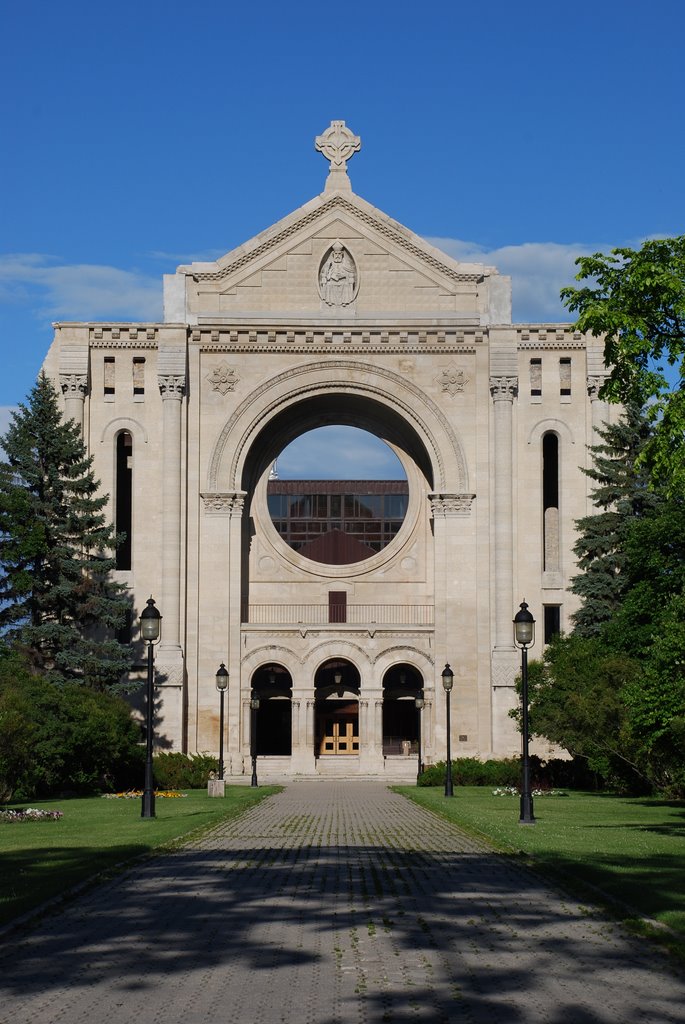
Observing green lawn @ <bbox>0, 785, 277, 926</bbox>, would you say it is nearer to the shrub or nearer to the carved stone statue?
the shrub

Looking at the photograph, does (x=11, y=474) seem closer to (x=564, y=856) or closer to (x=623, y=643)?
(x=623, y=643)

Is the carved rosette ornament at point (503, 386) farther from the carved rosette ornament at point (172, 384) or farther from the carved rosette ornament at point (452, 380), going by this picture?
the carved rosette ornament at point (172, 384)

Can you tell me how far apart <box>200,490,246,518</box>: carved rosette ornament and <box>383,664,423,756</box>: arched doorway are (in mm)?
9714

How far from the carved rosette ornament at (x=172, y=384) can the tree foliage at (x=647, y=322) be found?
3288cm

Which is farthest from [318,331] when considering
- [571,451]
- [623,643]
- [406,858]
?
[406,858]

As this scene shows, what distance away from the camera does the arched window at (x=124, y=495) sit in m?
61.2

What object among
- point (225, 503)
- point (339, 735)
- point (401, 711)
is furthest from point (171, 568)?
point (401, 711)

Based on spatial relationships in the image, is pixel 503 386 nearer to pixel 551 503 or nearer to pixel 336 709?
pixel 551 503

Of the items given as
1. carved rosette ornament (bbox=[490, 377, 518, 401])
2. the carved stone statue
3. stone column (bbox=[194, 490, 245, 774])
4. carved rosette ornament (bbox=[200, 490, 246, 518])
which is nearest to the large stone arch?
carved rosette ornament (bbox=[200, 490, 246, 518])

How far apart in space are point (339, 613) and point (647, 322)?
121 ft

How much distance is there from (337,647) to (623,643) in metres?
17.9

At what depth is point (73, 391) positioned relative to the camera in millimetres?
60312

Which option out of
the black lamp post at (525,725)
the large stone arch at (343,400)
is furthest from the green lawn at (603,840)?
the large stone arch at (343,400)

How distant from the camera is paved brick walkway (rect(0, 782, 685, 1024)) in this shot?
9625mm
